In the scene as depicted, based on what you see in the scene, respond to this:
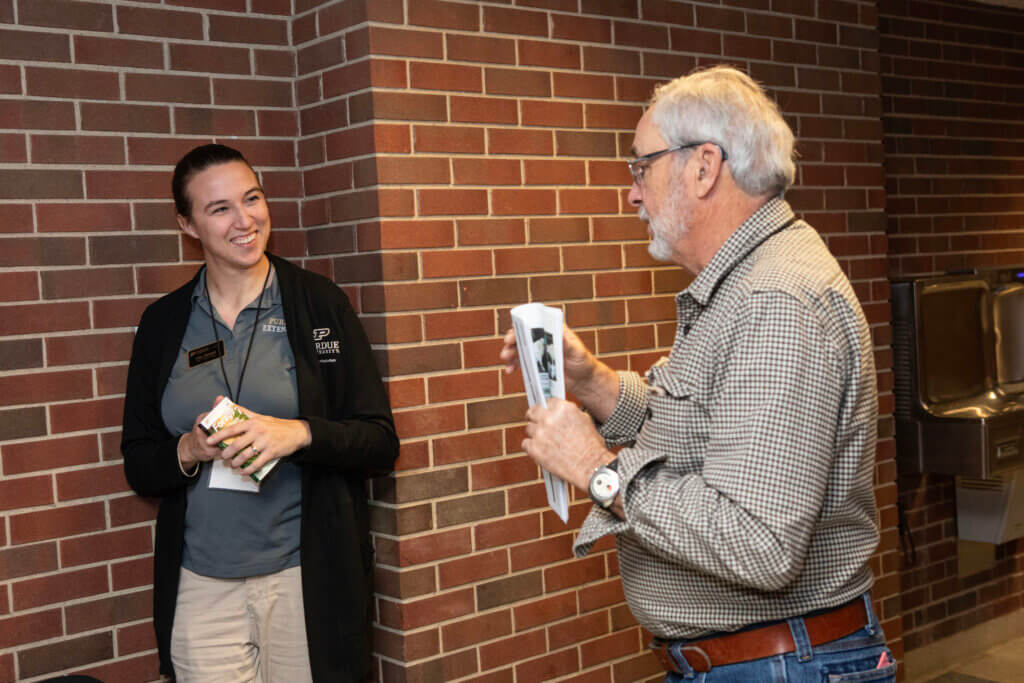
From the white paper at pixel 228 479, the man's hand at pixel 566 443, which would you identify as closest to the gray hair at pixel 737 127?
the man's hand at pixel 566 443

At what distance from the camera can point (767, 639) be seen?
1995 millimetres

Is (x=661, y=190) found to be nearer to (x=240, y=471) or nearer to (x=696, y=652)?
(x=696, y=652)

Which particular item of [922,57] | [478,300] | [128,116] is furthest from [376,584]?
[922,57]

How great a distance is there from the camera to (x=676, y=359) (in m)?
2.07

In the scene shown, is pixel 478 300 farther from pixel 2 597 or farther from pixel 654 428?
pixel 2 597

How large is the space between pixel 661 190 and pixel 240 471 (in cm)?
145

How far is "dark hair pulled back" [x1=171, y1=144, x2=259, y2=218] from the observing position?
301cm

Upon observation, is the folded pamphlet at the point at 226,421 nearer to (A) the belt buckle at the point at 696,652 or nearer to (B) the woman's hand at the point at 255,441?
(B) the woman's hand at the point at 255,441

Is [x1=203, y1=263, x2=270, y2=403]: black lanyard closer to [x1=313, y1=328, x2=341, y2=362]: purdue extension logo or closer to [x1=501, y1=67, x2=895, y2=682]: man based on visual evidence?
[x1=313, y1=328, x2=341, y2=362]: purdue extension logo

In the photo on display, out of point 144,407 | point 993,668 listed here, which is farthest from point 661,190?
point 993,668

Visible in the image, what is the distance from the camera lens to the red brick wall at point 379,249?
3.02 m

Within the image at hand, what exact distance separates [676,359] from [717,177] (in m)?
0.36

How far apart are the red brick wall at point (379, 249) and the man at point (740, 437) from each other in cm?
117

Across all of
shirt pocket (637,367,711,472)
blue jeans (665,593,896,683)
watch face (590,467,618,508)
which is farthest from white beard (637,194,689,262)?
blue jeans (665,593,896,683)
